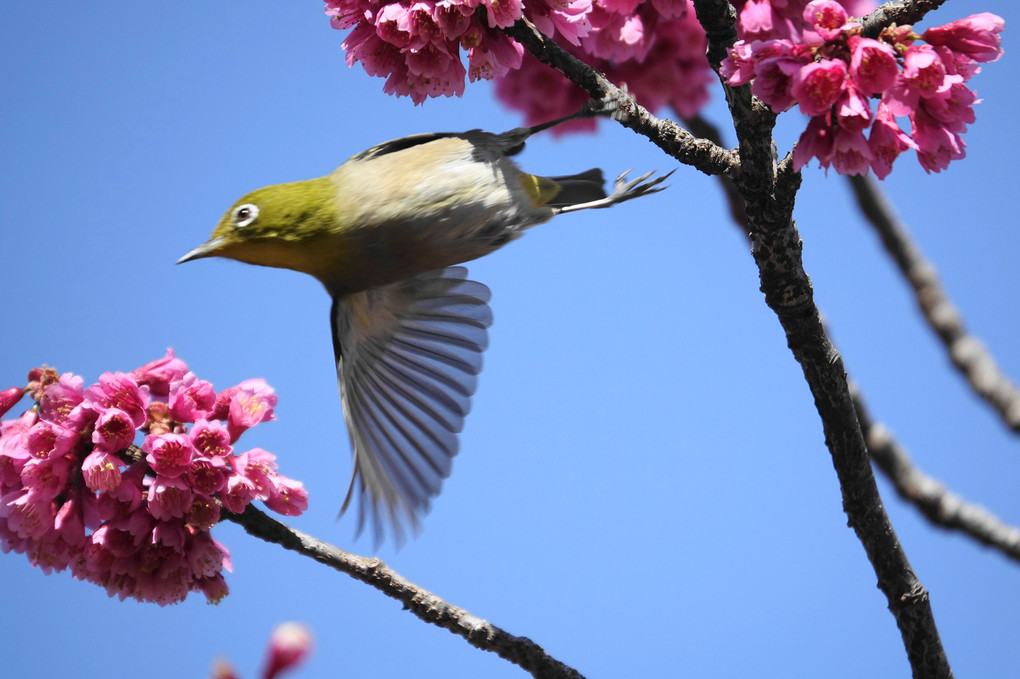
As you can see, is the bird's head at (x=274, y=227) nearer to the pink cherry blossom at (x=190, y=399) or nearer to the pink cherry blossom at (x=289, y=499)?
the pink cherry blossom at (x=190, y=399)

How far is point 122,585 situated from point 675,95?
2950mm

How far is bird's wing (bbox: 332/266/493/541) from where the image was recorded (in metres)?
3.65

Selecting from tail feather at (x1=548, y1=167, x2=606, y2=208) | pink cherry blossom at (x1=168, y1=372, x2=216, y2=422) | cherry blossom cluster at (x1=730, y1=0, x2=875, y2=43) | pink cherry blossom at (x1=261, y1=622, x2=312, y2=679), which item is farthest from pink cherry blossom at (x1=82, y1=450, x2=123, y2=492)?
tail feather at (x1=548, y1=167, x2=606, y2=208)

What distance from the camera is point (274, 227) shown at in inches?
137

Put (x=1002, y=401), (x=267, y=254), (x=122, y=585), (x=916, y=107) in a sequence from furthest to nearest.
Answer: (x=1002, y=401), (x=267, y=254), (x=122, y=585), (x=916, y=107)

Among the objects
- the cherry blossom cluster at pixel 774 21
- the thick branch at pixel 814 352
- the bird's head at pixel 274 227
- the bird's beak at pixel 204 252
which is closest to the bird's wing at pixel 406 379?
the bird's head at pixel 274 227

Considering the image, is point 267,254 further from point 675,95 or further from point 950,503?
point 950,503

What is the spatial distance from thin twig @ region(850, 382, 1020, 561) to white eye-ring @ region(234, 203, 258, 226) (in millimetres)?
2377

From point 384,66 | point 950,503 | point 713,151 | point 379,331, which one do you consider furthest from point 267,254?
point 950,503

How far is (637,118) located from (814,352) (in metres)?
0.80

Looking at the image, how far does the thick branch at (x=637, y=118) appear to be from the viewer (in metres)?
2.45

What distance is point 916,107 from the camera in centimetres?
207

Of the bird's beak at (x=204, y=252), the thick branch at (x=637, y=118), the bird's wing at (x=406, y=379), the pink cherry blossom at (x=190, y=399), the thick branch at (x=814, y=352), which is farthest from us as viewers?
the bird's wing at (x=406, y=379)

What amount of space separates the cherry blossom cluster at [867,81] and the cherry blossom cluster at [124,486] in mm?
1671
